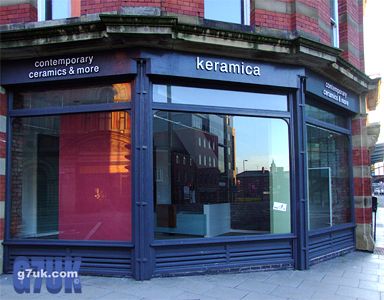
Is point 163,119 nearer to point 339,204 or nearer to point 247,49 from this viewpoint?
point 247,49

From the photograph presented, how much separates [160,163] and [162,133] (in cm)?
53

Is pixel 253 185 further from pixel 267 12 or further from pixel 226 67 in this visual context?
pixel 267 12

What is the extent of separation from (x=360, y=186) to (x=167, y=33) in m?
6.35

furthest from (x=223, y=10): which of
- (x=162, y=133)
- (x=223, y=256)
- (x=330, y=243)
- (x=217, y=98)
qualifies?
(x=330, y=243)

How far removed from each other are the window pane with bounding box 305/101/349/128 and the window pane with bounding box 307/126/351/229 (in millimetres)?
253

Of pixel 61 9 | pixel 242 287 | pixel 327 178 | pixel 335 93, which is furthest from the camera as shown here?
pixel 327 178

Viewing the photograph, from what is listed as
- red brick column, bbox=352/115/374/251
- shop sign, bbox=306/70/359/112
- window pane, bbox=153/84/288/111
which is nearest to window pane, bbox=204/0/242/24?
window pane, bbox=153/84/288/111

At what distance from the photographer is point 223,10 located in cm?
738

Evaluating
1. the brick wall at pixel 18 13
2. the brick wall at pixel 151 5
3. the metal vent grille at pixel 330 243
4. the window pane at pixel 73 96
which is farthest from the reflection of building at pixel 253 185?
the brick wall at pixel 18 13

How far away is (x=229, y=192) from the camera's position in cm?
757

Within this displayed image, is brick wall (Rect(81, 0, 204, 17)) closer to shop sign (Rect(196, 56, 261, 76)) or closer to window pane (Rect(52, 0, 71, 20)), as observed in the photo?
window pane (Rect(52, 0, 71, 20))

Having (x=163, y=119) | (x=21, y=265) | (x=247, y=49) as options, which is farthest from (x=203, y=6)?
Answer: (x=21, y=265)

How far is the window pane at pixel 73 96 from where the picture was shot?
22.1 feet

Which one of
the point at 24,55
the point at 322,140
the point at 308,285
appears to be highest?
the point at 24,55
